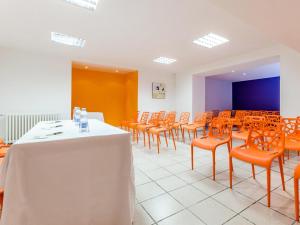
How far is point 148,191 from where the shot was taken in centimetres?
185

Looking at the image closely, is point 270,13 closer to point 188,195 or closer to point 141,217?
point 188,195

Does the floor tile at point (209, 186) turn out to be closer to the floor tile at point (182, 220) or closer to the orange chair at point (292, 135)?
the floor tile at point (182, 220)

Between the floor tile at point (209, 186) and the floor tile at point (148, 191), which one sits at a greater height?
the floor tile at point (209, 186)

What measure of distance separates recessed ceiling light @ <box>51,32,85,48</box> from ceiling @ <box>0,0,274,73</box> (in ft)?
0.57

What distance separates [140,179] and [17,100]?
4.15 m

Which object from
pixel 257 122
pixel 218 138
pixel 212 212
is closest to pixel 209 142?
pixel 218 138

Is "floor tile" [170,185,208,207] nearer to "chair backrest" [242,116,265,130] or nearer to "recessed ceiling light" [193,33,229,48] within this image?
"chair backrest" [242,116,265,130]

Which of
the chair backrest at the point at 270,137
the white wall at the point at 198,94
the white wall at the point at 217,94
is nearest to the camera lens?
the chair backrest at the point at 270,137

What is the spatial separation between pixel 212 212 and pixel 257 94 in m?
8.71

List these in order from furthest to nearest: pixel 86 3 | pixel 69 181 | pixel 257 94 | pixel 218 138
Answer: pixel 257 94, pixel 218 138, pixel 86 3, pixel 69 181

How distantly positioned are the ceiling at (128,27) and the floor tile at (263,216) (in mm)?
2157

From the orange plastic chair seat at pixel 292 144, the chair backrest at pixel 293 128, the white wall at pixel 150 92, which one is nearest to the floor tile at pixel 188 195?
the orange plastic chair seat at pixel 292 144

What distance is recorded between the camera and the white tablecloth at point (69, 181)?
0.99m

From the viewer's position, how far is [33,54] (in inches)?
170
